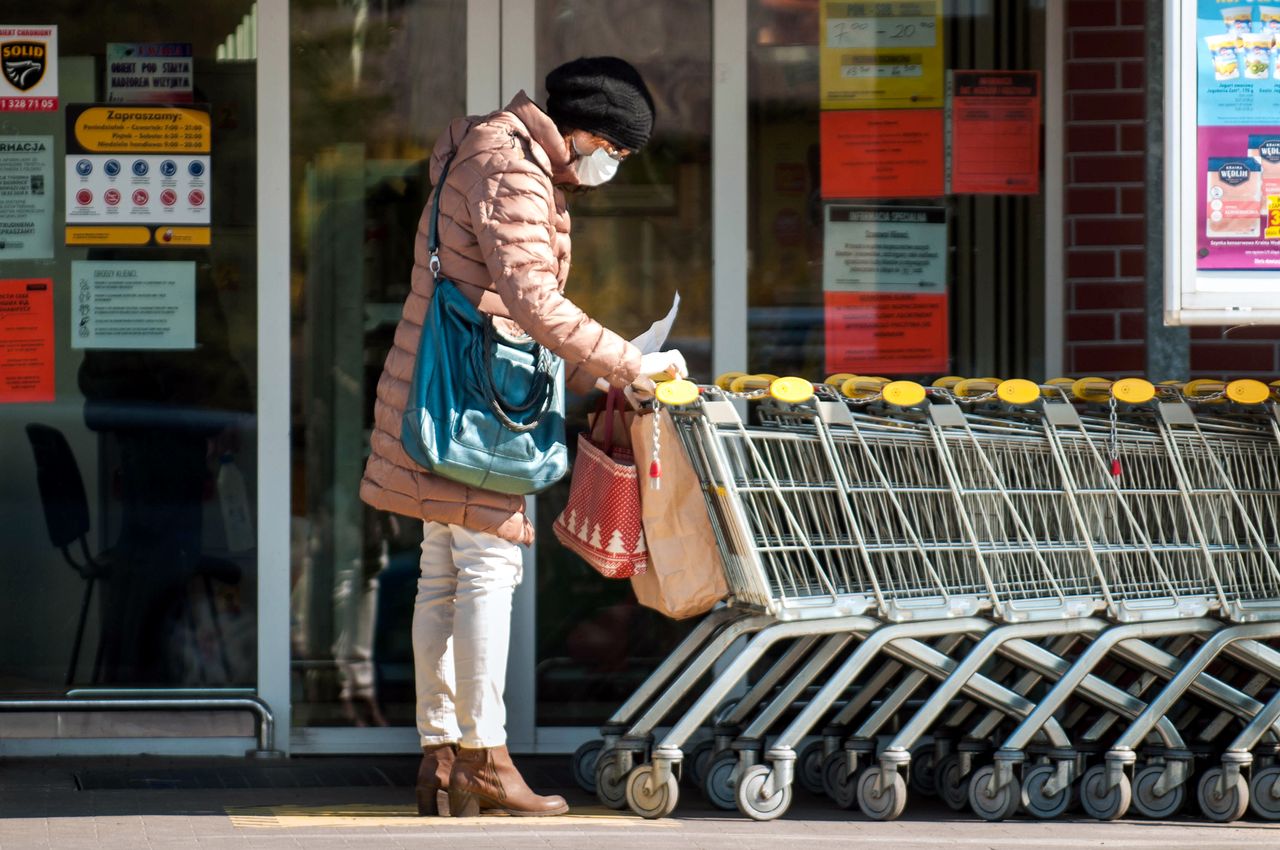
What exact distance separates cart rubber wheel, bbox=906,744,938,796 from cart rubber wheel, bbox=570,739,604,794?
0.99m

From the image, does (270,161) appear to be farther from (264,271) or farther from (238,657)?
(238,657)

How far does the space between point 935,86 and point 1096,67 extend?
573mm

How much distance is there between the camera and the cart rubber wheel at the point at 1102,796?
5.78m

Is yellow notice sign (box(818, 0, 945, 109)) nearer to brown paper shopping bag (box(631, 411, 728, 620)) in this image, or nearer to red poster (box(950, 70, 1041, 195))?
red poster (box(950, 70, 1041, 195))

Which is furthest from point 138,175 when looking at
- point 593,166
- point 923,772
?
point 923,772

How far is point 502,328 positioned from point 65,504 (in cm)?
215

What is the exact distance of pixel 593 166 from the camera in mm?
5812

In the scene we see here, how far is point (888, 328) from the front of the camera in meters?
7.10

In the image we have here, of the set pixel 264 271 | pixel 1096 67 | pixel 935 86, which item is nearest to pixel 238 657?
pixel 264 271

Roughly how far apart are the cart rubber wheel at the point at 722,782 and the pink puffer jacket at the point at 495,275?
0.88 meters

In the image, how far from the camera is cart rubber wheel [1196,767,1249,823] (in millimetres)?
5766

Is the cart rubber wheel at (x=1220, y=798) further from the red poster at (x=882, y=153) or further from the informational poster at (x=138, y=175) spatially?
the informational poster at (x=138, y=175)

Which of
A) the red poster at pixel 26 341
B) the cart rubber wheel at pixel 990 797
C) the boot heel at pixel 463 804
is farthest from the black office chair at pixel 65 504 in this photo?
the cart rubber wheel at pixel 990 797

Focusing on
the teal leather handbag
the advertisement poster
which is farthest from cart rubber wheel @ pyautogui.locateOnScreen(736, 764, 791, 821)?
the advertisement poster
